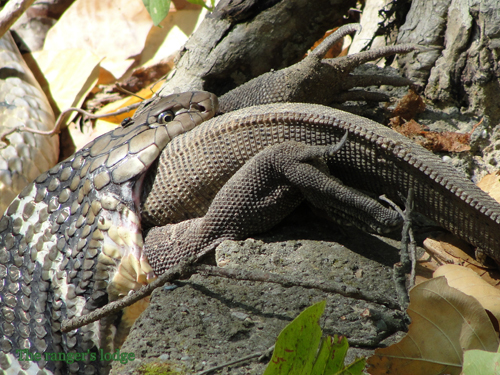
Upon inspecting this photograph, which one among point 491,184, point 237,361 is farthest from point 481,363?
point 491,184

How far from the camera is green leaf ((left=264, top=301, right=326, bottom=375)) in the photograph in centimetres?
85

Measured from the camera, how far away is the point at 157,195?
1751mm

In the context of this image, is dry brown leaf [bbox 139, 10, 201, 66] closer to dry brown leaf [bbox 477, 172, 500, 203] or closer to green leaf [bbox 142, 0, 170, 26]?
green leaf [bbox 142, 0, 170, 26]

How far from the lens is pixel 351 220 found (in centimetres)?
Answer: 149

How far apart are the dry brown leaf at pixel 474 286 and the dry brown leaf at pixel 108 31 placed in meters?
2.96

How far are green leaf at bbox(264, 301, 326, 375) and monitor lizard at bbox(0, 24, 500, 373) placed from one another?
623mm

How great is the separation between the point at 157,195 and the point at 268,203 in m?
0.48

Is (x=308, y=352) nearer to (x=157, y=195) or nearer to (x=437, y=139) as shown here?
(x=157, y=195)

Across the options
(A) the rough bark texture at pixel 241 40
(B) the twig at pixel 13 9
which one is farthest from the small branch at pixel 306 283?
(B) the twig at pixel 13 9

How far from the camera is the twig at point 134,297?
1192 millimetres

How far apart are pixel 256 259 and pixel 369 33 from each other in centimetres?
197

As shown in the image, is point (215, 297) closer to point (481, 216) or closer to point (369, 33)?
point (481, 216)

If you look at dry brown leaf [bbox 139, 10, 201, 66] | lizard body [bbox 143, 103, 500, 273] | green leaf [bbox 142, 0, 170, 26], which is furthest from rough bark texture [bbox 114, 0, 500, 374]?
dry brown leaf [bbox 139, 10, 201, 66]

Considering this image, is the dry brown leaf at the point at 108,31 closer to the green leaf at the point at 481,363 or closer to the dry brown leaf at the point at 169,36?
the dry brown leaf at the point at 169,36
